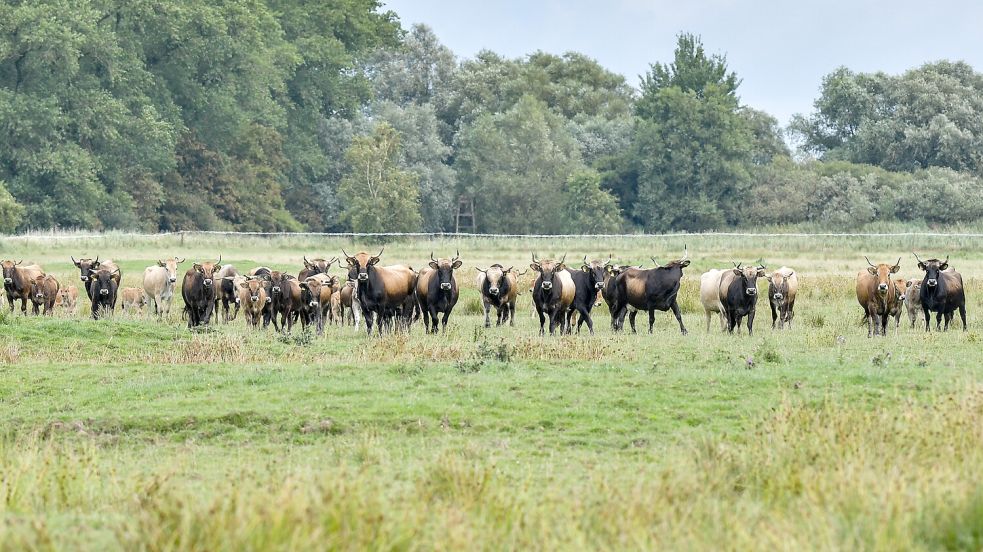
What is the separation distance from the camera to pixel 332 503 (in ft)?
30.8

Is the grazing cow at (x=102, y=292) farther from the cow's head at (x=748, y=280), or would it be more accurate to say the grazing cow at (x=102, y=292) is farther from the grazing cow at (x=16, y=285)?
the cow's head at (x=748, y=280)

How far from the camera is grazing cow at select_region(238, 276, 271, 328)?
2953cm

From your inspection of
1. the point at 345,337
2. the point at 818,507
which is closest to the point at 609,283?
the point at 345,337

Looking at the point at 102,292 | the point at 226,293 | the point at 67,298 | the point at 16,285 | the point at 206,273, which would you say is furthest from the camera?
the point at 67,298

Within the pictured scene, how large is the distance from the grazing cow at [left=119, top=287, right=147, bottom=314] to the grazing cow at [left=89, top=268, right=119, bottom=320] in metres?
2.38

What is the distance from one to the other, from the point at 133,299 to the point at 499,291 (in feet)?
33.9

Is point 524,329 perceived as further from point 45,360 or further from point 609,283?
point 45,360

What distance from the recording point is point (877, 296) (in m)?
26.8

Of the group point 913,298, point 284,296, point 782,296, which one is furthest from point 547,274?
point 913,298

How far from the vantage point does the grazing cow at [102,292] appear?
103 feet

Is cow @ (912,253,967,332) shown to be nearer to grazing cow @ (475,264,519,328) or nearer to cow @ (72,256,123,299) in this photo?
grazing cow @ (475,264,519,328)

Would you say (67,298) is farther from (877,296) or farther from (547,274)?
(877,296)

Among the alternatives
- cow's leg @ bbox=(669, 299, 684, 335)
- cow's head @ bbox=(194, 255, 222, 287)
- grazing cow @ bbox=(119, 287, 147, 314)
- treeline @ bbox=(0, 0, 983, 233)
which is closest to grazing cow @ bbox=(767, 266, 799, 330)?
cow's leg @ bbox=(669, 299, 684, 335)

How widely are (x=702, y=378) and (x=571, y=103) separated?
87982 millimetres
